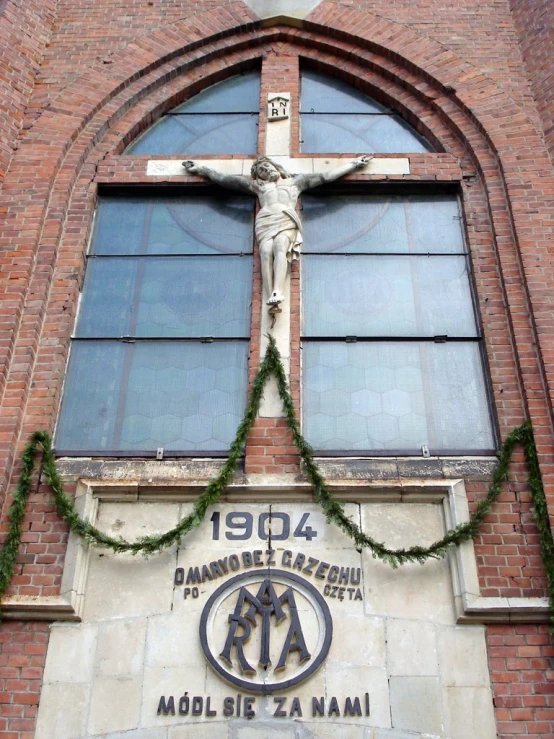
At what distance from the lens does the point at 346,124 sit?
957 centimetres

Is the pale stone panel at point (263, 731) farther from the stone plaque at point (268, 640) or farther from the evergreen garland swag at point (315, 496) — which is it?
the evergreen garland swag at point (315, 496)

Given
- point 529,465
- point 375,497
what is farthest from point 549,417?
point 375,497

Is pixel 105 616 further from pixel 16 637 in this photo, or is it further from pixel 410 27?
pixel 410 27

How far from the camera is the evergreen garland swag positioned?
6094 mm

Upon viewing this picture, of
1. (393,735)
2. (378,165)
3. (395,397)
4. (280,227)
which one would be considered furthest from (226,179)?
(393,735)

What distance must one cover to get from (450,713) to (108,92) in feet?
23.5

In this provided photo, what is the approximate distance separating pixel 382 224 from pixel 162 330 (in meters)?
2.52

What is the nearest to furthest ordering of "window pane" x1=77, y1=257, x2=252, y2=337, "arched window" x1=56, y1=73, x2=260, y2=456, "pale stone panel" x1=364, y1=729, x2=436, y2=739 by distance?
"pale stone panel" x1=364, y1=729, x2=436, y2=739 < "arched window" x1=56, y1=73, x2=260, y2=456 < "window pane" x1=77, y1=257, x2=252, y2=337

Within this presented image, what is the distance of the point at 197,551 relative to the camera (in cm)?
624

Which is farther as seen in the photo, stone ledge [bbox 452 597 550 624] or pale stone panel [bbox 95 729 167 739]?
stone ledge [bbox 452 597 550 624]

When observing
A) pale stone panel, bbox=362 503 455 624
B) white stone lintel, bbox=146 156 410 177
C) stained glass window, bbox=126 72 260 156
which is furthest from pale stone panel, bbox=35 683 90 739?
stained glass window, bbox=126 72 260 156

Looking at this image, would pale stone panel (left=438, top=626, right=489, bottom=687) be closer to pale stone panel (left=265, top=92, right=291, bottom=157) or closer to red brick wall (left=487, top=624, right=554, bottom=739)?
red brick wall (left=487, top=624, right=554, bottom=739)

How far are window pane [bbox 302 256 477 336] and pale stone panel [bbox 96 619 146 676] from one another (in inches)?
120

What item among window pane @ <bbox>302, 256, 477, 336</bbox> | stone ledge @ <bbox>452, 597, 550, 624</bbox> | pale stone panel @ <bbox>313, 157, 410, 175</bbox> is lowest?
stone ledge @ <bbox>452, 597, 550, 624</bbox>
